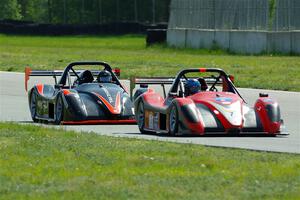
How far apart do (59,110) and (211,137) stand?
11.7 ft

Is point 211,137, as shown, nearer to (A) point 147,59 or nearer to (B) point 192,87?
(B) point 192,87

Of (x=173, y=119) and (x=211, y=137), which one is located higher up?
(x=173, y=119)

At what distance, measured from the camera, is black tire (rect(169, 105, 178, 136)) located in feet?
48.8

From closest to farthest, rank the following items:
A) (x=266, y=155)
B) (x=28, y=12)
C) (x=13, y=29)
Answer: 1. (x=266, y=155)
2. (x=13, y=29)
3. (x=28, y=12)

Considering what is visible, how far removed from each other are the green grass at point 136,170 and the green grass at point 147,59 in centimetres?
1185

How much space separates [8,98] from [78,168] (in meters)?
12.3

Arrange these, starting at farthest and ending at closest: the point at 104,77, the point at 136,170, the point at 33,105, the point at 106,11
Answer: the point at 106,11 < the point at 33,105 < the point at 104,77 < the point at 136,170

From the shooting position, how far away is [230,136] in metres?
14.8

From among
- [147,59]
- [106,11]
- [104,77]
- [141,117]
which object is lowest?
[147,59]

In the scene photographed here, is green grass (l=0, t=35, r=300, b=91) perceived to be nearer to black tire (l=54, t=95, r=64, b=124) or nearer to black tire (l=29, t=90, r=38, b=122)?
black tire (l=29, t=90, r=38, b=122)

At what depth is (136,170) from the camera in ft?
35.5

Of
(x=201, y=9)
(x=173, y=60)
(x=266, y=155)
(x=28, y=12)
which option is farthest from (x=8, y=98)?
(x=28, y=12)

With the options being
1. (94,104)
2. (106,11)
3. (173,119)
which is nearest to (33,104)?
(94,104)

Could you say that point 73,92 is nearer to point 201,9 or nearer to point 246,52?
point 246,52
